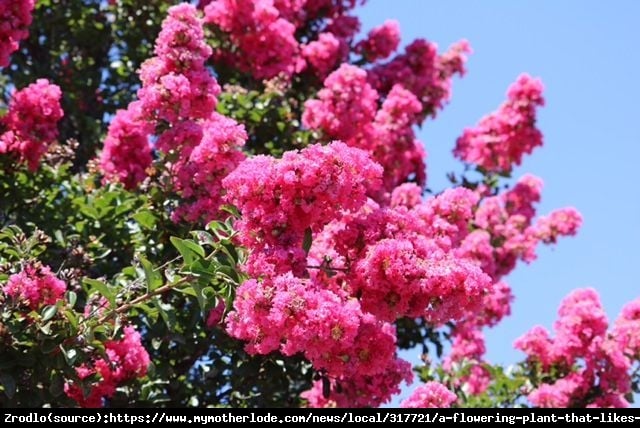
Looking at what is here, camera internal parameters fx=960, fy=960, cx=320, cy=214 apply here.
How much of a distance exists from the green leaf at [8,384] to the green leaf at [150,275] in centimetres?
72

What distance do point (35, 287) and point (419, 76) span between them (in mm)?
4598

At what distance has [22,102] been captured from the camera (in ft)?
17.1

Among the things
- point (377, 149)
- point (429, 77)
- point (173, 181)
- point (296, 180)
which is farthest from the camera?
point (429, 77)

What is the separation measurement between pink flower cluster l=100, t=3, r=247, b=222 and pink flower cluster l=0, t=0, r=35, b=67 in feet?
2.16

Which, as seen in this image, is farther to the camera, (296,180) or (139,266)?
(139,266)

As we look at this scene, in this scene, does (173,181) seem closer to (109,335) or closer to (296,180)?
(109,335)

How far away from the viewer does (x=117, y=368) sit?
4.47 m

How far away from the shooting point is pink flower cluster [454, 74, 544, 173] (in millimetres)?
7359

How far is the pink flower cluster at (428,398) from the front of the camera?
4.59m

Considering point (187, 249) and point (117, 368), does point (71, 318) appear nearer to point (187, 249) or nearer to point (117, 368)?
point (187, 249)
